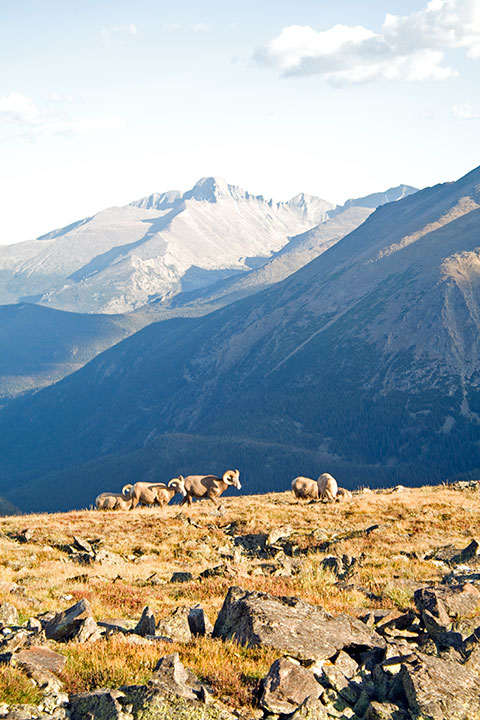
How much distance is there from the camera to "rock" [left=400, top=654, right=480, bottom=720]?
10531 mm

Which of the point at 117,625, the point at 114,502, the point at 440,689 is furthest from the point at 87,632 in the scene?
the point at 114,502

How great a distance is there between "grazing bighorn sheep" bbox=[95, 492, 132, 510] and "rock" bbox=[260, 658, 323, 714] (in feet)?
120

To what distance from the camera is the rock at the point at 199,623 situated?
1417 centimetres

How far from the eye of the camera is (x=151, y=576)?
72.5 ft

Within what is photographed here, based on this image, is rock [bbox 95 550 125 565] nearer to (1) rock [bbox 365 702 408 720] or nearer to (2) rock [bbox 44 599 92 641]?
(2) rock [bbox 44 599 92 641]

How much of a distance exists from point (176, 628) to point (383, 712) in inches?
197

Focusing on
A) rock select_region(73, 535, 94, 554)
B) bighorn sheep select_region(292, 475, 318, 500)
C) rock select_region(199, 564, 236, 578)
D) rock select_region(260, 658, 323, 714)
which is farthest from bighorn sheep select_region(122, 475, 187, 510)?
rock select_region(260, 658, 323, 714)

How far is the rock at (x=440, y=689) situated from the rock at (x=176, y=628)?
4783 millimetres

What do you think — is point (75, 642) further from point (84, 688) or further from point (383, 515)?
point (383, 515)

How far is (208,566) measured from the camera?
24.8 metres

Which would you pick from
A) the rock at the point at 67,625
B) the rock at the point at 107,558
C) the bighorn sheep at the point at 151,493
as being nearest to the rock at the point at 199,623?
the rock at the point at 67,625

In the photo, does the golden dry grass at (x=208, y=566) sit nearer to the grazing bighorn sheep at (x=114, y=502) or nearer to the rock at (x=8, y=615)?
the rock at (x=8, y=615)

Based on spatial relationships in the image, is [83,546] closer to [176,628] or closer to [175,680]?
[176,628]

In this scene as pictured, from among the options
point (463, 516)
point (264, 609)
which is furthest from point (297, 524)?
point (264, 609)
